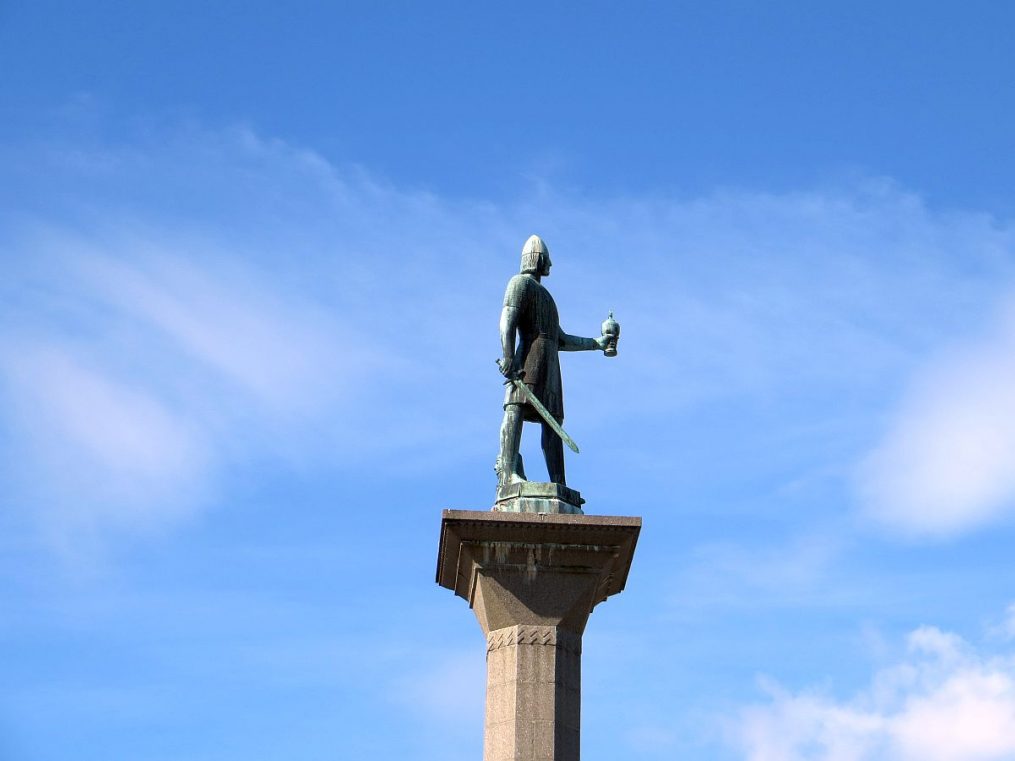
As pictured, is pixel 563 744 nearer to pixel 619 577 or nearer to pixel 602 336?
pixel 619 577

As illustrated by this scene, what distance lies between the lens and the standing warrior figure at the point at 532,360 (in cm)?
2072

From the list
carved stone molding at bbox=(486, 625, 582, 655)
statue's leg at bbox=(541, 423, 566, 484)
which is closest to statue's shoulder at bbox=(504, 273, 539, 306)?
statue's leg at bbox=(541, 423, 566, 484)

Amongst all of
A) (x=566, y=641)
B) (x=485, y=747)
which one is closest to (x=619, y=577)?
(x=566, y=641)

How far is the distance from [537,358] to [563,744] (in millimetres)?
5349

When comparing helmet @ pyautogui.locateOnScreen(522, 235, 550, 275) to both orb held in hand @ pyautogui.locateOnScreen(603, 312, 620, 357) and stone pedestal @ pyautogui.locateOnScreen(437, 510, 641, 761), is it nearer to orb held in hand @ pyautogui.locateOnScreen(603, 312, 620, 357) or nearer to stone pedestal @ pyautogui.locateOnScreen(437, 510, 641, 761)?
orb held in hand @ pyautogui.locateOnScreen(603, 312, 620, 357)

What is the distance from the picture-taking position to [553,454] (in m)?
20.8

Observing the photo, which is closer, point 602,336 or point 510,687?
point 510,687

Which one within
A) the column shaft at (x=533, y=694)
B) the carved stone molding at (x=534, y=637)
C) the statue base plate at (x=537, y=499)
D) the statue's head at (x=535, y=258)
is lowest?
the column shaft at (x=533, y=694)

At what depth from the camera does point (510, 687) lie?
1914 centimetres

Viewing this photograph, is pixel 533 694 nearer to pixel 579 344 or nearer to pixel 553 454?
pixel 553 454

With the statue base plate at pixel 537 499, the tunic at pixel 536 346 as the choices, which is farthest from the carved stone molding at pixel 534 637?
the tunic at pixel 536 346

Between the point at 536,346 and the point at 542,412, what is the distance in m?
1.03

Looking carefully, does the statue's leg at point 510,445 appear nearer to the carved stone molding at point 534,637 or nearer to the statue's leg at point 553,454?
the statue's leg at point 553,454

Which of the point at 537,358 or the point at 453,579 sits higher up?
the point at 537,358
